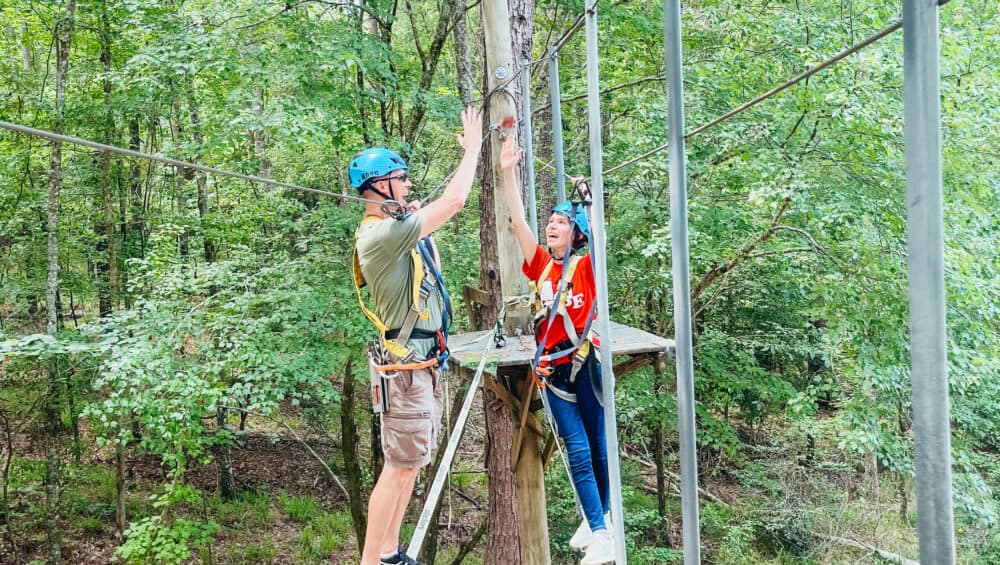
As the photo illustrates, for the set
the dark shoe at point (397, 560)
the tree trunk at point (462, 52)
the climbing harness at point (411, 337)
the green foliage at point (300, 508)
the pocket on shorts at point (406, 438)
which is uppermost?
the tree trunk at point (462, 52)

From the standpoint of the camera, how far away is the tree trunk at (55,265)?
7.18m

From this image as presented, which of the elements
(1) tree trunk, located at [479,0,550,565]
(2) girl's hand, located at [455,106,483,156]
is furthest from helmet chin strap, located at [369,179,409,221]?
(1) tree trunk, located at [479,0,550,565]

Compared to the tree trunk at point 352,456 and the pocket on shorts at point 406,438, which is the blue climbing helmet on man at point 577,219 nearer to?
the pocket on shorts at point 406,438

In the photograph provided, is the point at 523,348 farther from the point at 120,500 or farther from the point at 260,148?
the point at 120,500

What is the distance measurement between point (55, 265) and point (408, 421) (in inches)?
255

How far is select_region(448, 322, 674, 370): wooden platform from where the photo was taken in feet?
11.8

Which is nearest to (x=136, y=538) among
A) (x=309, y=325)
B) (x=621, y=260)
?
(x=309, y=325)

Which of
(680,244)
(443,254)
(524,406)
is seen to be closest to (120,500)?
(443,254)

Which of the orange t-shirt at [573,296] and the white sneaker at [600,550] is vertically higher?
the orange t-shirt at [573,296]

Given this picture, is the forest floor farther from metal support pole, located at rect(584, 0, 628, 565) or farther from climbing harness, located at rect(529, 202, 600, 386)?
metal support pole, located at rect(584, 0, 628, 565)

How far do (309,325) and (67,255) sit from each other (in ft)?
15.5

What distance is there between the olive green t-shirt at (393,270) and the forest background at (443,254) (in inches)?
88.6

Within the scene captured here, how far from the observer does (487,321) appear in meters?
5.76

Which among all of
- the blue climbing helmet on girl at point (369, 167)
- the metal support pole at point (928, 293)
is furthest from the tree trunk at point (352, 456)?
the metal support pole at point (928, 293)
